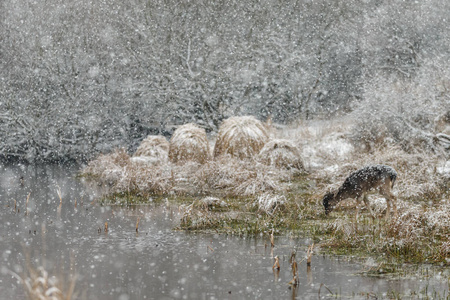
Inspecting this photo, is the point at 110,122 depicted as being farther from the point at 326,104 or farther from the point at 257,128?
the point at 326,104

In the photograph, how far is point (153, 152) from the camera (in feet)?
62.0

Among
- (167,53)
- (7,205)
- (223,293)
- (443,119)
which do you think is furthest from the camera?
(167,53)

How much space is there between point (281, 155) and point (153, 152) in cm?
441

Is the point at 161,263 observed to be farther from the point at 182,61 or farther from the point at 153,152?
the point at 182,61

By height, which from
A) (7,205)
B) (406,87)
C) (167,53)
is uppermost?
(167,53)

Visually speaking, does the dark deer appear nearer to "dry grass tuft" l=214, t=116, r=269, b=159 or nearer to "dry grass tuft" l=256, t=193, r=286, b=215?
"dry grass tuft" l=256, t=193, r=286, b=215

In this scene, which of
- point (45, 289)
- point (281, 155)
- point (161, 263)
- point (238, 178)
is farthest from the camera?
point (281, 155)

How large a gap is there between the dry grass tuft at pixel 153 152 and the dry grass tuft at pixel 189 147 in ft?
2.01

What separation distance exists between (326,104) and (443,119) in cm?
1041

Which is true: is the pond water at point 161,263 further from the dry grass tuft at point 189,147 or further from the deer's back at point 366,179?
the dry grass tuft at point 189,147

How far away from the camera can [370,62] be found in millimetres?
27297

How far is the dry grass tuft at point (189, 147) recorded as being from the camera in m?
17.5

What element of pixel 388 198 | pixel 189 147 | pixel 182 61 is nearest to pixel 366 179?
pixel 388 198

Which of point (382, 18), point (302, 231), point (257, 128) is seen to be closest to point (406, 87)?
point (257, 128)
